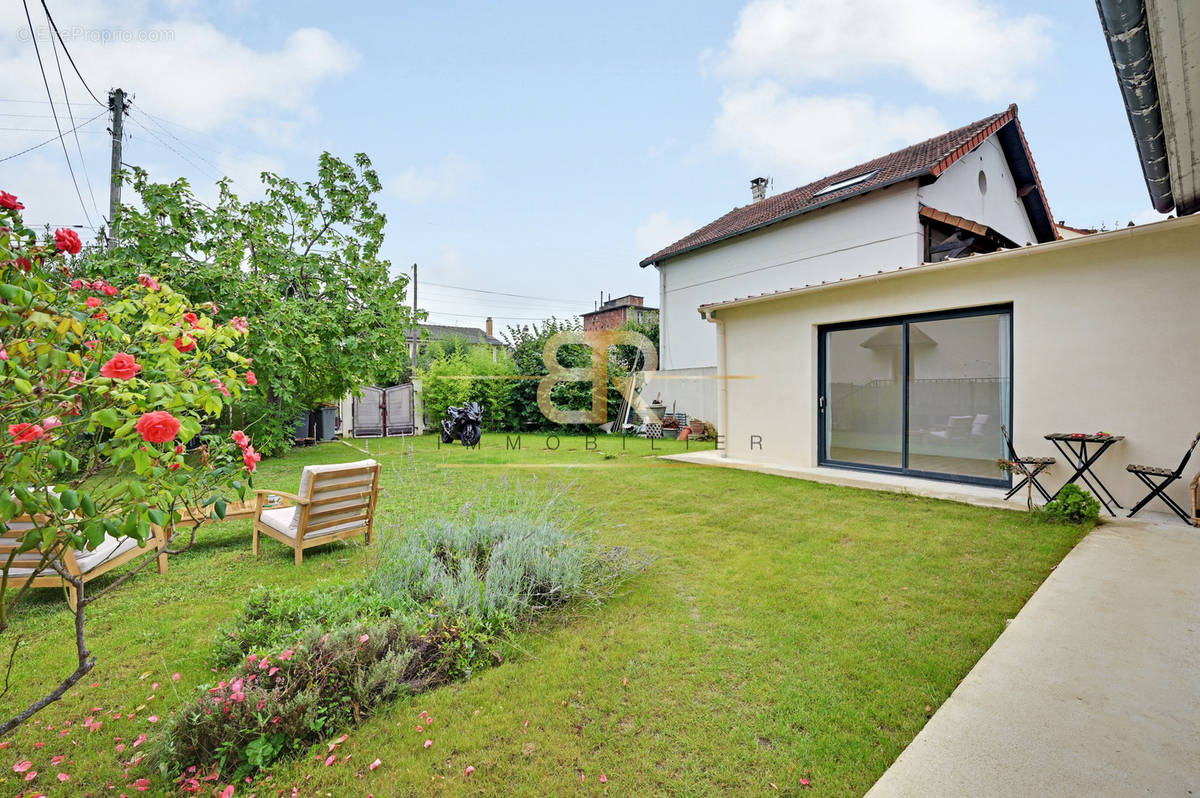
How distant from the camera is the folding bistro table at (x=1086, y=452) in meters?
5.40

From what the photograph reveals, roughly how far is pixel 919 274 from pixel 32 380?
27.4ft

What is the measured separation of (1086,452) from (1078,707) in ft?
16.1

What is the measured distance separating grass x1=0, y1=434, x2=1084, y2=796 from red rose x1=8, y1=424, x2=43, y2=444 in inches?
58.0

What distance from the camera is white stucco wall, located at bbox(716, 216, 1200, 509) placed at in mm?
5230

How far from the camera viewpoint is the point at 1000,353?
6.59 meters

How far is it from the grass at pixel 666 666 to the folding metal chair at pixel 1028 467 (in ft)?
2.84

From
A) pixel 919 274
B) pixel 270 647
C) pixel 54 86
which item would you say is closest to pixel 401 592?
pixel 270 647

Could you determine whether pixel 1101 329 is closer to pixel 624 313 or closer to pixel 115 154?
Answer: pixel 115 154

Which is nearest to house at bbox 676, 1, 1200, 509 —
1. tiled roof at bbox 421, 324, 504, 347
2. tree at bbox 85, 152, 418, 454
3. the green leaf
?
the green leaf

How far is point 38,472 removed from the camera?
1.61 m

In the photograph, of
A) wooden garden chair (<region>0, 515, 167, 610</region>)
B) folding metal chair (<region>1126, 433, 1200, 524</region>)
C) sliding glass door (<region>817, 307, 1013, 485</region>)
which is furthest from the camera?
sliding glass door (<region>817, 307, 1013, 485</region>)

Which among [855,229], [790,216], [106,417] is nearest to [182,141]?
[106,417]

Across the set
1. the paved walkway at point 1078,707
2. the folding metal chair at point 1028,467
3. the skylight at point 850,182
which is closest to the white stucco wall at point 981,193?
the skylight at point 850,182

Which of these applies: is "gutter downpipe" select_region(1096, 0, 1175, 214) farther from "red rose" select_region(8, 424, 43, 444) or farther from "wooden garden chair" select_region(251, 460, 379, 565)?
"wooden garden chair" select_region(251, 460, 379, 565)
